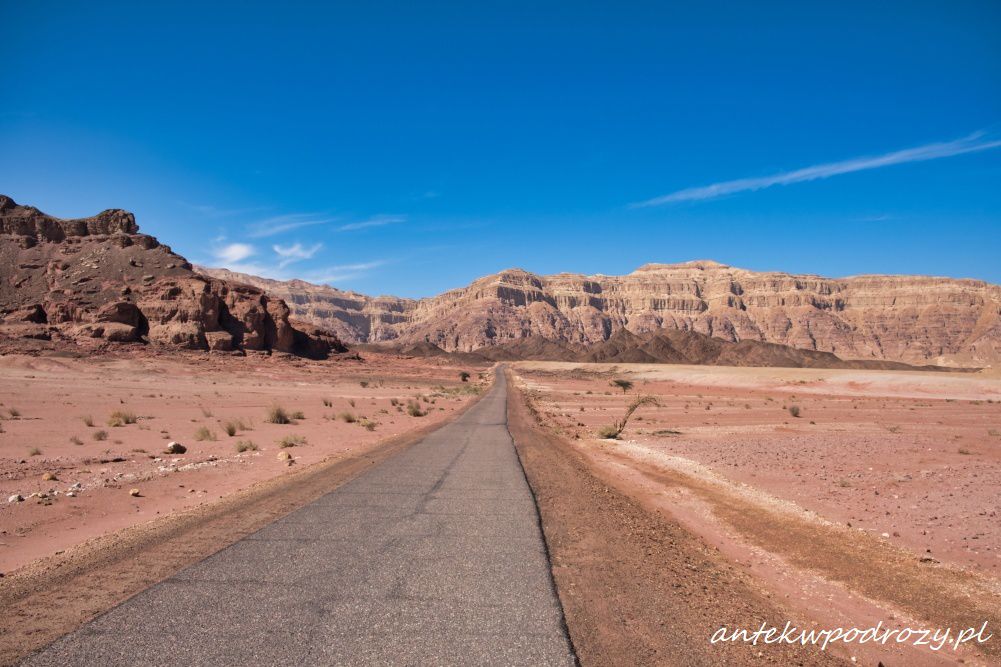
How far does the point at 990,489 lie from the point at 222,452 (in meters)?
Answer: 19.3

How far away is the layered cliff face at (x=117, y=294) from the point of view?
6875 cm

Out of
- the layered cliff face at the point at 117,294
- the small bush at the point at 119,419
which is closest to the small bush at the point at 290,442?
the small bush at the point at 119,419

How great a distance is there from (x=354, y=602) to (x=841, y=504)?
984 centimetres

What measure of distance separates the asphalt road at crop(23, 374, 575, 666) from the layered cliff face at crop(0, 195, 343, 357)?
76.1 metres

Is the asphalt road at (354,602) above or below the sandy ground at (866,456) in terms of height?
above

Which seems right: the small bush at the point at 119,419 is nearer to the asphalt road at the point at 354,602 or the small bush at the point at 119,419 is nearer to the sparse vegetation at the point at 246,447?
the sparse vegetation at the point at 246,447

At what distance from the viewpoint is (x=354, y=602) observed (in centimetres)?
452

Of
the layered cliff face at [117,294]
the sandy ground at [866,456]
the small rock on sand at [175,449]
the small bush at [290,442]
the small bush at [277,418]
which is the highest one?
the layered cliff face at [117,294]

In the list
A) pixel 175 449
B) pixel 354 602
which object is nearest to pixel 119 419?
pixel 175 449

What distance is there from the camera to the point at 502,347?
19375 cm

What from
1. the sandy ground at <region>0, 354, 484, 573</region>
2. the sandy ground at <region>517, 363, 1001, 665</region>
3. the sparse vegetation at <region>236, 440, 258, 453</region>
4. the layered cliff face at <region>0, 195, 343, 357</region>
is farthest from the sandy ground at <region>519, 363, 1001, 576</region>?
the layered cliff face at <region>0, 195, 343, 357</region>

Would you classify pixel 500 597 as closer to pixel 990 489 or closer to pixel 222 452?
pixel 990 489

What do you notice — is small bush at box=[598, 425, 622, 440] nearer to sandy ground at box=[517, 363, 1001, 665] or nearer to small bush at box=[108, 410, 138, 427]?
sandy ground at box=[517, 363, 1001, 665]

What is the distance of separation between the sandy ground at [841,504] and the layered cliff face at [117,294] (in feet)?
220
